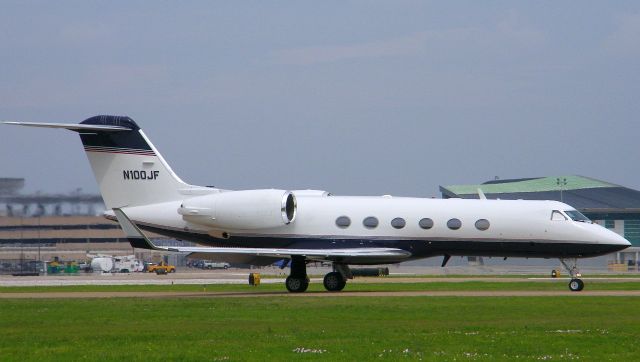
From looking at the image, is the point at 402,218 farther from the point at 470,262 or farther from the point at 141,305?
the point at 470,262

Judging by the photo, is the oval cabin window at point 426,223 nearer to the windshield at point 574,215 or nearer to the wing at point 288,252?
the wing at point 288,252

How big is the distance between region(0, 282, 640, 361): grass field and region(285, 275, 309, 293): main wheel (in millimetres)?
4895

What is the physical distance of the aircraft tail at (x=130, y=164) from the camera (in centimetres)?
3969

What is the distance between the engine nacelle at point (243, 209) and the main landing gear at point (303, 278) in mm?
1582

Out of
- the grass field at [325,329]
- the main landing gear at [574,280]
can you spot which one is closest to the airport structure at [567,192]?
the main landing gear at [574,280]

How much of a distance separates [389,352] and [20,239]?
76.8 metres

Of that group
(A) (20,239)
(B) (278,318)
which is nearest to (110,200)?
(B) (278,318)

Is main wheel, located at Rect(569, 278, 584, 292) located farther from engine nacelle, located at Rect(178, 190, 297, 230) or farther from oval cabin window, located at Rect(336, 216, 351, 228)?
engine nacelle, located at Rect(178, 190, 297, 230)

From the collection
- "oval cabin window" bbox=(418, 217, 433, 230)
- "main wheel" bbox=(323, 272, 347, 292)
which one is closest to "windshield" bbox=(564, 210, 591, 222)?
"oval cabin window" bbox=(418, 217, 433, 230)

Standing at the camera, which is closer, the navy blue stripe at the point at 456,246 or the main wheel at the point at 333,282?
the navy blue stripe at the point at 456,246

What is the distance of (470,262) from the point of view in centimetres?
9062

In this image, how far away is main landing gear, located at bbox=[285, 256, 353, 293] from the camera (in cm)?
3709

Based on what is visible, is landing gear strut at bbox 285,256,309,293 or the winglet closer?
the winglet

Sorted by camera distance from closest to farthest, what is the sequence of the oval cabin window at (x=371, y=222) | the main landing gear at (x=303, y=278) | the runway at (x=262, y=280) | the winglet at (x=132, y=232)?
the winglet at (x=132, y=232) < the main landing gear at (x=303, y=278) < the oval cabin window at (x=371, y=222) < the runway at (x=262, y=280)
